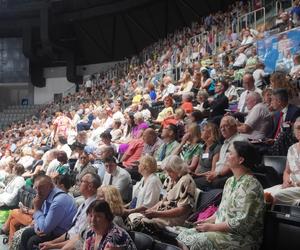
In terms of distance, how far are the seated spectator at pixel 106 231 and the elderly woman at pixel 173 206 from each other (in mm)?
652

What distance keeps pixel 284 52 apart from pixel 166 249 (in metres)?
5.44

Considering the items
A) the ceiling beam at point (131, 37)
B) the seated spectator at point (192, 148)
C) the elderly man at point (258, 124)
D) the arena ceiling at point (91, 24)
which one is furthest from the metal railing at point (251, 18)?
the ceiling beam at point (131, 37)

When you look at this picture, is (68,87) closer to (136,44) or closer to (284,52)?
(136,44)

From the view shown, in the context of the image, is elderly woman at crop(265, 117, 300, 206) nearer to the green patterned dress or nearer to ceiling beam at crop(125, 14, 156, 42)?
the green patterned dress

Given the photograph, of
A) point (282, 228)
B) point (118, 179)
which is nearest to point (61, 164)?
point (118, 179)

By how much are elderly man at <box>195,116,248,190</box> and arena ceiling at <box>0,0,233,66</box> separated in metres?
13.6

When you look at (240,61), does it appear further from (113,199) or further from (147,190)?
(113,199)

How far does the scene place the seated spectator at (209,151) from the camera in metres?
4.52

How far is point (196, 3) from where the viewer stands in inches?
696

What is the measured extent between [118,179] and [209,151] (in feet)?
3.55

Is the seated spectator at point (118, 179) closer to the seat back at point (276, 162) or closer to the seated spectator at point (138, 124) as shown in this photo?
the seat back at point (276, 162)

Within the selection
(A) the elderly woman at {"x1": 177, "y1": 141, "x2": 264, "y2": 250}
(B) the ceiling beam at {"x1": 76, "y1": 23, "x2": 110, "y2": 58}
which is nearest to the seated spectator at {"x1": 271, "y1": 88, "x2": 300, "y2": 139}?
(A) the elderly woman at {"x1": 177, "y1": 141, "x2": 264, "y2": 250}

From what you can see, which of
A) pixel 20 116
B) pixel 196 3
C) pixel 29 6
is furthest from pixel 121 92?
pixel 20 116

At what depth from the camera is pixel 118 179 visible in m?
5.00
